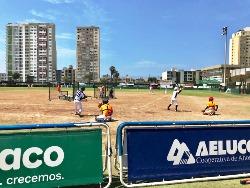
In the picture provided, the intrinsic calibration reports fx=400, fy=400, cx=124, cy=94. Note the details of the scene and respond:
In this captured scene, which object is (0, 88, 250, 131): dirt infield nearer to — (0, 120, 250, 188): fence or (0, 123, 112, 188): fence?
(0, 120, 250, 188): fence

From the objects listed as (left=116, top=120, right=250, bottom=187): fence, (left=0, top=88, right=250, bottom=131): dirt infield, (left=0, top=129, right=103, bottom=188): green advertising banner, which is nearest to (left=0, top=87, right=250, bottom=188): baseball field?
(left=0, top=88, right=250, bottom=131): dirt infield

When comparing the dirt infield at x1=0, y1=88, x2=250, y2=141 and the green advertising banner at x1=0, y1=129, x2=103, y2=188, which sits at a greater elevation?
the green advertising banner at x1=0, y1=129, x2=103, y2=188

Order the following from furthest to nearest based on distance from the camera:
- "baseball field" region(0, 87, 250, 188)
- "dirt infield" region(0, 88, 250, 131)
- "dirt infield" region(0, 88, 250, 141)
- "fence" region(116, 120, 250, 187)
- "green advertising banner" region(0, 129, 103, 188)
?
"dirt infield" region(0, 88, 250, 131), "dirt infield" region(0, 88, 250, 141), "baseball field" region(0, 87, 250, 188), "fence" region(116, 120, 250, 187), "green advertising banner" region(0, 129, 103, 188)

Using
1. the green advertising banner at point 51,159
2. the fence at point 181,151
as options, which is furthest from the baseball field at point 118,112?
the green advertising banner at point 51,159

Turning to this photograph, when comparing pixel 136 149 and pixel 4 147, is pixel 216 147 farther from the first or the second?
pixel 4 147

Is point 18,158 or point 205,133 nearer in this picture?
point 18,158

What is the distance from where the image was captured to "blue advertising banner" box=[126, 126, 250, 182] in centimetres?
842

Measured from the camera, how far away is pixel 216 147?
9000 millimetres

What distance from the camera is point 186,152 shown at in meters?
8.77

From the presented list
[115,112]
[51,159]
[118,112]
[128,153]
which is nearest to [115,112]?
[115,112]

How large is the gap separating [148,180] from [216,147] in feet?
5.79

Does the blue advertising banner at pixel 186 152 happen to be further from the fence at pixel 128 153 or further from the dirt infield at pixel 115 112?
the dirt infield at pixel 115 112

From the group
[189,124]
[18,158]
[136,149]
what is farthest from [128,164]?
[18,158]

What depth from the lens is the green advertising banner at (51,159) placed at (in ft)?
24.7
